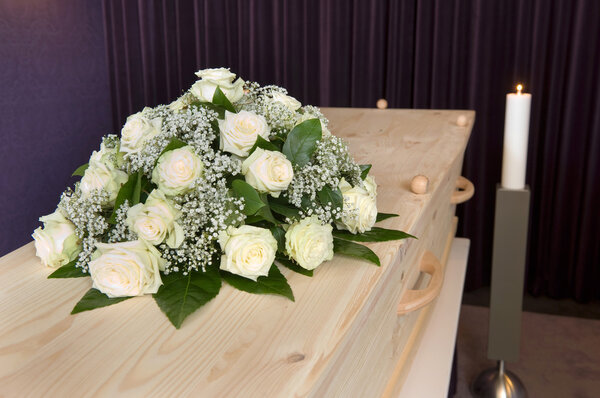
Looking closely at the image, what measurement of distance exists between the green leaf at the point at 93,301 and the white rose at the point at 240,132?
25 centimetres

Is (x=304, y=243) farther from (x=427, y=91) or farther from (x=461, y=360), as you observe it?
(x=427, y=91)

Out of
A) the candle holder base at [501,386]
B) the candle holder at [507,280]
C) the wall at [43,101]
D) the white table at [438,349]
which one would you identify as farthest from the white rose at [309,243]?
the wall at [43,101]

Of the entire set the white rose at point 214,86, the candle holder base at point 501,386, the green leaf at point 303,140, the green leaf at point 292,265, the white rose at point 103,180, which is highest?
the white rose at point 214,86

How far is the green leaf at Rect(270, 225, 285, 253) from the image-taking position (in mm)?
814

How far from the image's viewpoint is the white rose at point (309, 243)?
77 centimetres

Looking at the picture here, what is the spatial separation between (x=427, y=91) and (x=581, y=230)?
95cm

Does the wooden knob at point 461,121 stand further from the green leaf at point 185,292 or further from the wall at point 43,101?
the wall at point 43,101

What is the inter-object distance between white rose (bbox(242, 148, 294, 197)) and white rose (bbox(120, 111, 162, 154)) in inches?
7.0

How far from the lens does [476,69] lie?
2.73m

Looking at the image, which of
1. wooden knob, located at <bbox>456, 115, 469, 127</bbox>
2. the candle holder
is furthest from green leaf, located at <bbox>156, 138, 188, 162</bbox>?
the candle holder

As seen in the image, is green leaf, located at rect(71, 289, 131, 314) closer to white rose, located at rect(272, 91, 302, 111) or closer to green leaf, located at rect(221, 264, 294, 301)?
green leaf, located at rect(221, 264, 294, 301)

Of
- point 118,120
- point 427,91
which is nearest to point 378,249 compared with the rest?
point 427,91

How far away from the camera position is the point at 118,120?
11.5 feet

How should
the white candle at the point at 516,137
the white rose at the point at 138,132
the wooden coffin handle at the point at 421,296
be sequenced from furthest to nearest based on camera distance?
1. the white candle at the point at 516,137
2. the wooden coffin handle at the point at 421,296
3. the white rose at the point at 138,132
